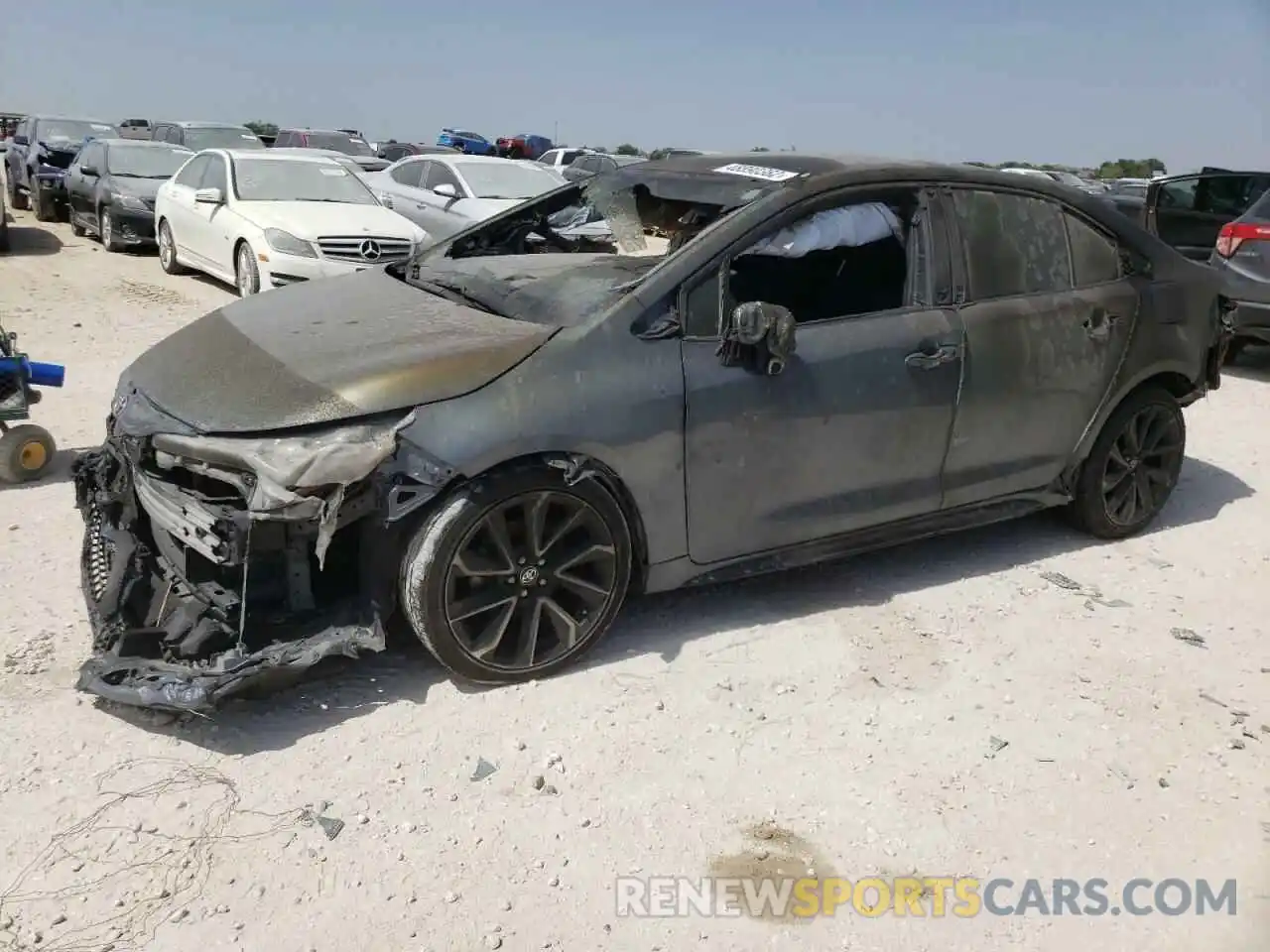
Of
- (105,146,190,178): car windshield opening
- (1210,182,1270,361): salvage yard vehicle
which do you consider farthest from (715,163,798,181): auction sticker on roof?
(105,146,190,178): car windshield opening

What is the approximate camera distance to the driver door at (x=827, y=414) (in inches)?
145

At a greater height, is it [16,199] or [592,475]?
[16,199]

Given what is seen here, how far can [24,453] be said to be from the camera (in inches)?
202

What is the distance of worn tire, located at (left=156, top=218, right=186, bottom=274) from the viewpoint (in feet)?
40.3

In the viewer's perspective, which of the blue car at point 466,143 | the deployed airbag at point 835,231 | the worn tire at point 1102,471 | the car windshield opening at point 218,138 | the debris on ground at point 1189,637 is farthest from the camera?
the blue car at point 466,143

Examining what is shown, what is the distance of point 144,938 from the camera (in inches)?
96.5

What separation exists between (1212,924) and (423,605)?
94.3 inches

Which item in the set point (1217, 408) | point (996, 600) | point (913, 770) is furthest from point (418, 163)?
point (913, 770)

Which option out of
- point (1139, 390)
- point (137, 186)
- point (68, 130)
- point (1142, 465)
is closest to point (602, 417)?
point (1139, 390)

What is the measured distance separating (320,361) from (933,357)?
2.31 meters

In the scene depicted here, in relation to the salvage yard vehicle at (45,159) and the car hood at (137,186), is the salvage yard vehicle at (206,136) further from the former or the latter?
the car hood at (137,186)

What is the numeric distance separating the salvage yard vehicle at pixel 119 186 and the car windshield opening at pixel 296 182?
11.5 ft

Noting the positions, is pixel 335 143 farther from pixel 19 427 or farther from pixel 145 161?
pixel 19 427

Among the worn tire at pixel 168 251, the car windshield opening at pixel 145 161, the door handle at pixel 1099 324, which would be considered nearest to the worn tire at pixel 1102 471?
the door handle at pixel 1099 324
